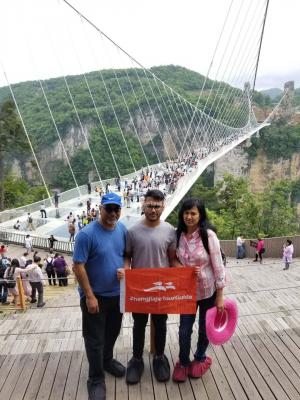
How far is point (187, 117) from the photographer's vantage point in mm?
67125

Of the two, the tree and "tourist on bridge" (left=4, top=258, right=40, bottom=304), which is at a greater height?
the tree

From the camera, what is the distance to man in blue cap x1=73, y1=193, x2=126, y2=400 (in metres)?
2.32

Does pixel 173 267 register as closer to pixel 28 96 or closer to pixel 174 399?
pixel 174 399

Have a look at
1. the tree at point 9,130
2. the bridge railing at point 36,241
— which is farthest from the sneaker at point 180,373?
the tree at point 9,130

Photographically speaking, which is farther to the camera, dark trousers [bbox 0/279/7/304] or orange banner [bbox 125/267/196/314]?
dark trousers [bbox 0/279/7/304]

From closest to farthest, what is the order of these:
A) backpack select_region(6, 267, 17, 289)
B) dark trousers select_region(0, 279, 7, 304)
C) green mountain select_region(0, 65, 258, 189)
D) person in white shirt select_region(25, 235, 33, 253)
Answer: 1. backpack select_region(6, 267, 17, 289)
2. dark trousers select_region(0, 279, 7, 304)
3. person in white shirt select_region(25, 235, 33, 253)
4. green mountain select_region(0, 65, 258, 189)

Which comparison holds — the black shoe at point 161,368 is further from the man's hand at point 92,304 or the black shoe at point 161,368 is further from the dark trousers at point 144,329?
the man's hand at point 92,304

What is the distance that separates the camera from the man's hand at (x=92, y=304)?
7.71 ft

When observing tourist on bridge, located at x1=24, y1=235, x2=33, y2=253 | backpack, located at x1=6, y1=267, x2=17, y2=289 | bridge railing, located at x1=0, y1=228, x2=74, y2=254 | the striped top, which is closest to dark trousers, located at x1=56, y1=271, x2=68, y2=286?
backpack, located at x1=6, y1=267, x2=17, y2=289

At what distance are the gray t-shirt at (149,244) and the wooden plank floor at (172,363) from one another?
0.83 metres

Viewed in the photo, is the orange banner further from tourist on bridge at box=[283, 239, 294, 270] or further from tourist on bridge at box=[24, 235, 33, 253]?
tourist on bridge at box=[24, 235, 33, 253]

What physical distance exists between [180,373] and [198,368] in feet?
0.43

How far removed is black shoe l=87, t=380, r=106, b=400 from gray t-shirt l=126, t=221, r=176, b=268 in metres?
0.78

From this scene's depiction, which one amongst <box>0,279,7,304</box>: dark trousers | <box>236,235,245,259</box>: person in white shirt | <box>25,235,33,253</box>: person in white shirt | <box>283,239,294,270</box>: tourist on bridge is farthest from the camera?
<box>236,235,245,259</box>: person in white shirt
